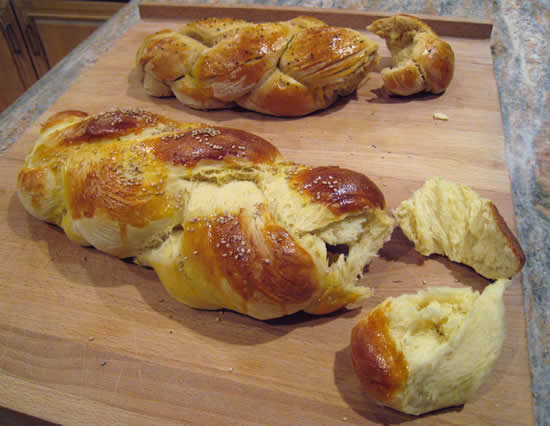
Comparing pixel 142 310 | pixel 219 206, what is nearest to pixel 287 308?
pixel 219 206

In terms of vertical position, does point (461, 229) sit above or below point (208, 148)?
below


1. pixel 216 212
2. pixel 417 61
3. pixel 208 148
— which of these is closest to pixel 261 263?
pixel 216 212

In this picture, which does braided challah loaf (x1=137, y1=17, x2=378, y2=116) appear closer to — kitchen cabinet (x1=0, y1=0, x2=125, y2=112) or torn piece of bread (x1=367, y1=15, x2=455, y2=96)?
torn piece of bread (x1=367, y1=15, x2=455, y2=96)

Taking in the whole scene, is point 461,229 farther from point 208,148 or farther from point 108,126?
point 108,126

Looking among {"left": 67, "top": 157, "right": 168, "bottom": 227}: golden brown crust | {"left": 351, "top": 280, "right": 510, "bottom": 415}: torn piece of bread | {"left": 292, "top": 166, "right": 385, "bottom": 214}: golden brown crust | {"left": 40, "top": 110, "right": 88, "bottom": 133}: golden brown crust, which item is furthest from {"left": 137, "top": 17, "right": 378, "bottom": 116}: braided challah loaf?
{"left": 351, "top": 280, "right": 510, "bottom": 415}: torn piece of bread

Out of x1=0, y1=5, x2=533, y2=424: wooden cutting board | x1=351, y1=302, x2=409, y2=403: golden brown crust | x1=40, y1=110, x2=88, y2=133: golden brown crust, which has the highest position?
x1=40, y1=110, x2=88, y2=133: golden brown crust

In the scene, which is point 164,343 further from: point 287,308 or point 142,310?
point 287,308

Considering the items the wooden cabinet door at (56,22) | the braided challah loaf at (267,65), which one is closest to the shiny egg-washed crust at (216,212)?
the braided challah loaf at (267,65)

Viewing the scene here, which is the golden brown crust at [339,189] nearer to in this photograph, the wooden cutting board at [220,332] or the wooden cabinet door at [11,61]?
the wooden cutting board at [220,332]
